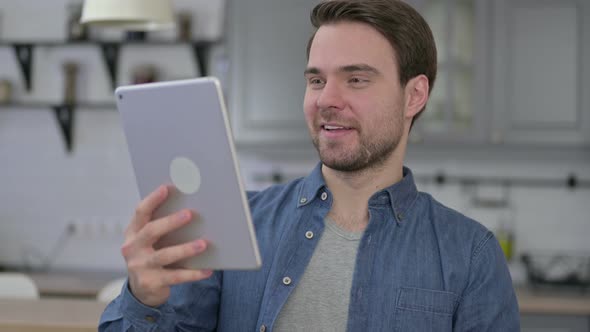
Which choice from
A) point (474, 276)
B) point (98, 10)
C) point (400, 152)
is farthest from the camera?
point (98, 10)

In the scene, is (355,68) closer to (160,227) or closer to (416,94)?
Result: (416,94)

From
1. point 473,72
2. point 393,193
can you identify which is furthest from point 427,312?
point 473,72

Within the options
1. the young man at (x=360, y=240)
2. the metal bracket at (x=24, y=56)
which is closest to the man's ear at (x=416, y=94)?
the young man at (x=360, y=240)

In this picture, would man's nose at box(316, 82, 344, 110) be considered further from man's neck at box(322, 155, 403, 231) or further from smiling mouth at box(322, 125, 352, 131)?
man's neck at box(322, 155, 403, 231)

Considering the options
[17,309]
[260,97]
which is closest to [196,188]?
[17,309]

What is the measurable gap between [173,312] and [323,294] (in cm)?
28

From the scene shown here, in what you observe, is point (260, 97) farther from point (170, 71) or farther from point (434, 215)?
point (434, 215)

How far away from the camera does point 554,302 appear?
366cm

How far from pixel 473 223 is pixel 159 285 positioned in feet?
2.05

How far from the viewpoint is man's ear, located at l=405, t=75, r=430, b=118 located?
166 centimetres

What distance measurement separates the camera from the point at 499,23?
12.7ft

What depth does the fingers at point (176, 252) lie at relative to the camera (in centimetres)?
126

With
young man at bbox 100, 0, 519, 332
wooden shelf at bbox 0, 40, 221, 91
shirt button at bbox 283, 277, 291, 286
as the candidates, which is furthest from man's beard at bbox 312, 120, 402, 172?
wooden shelf at bbox 0, 40, 221, 91

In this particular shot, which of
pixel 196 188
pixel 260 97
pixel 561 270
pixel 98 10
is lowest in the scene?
pixel 561 270
